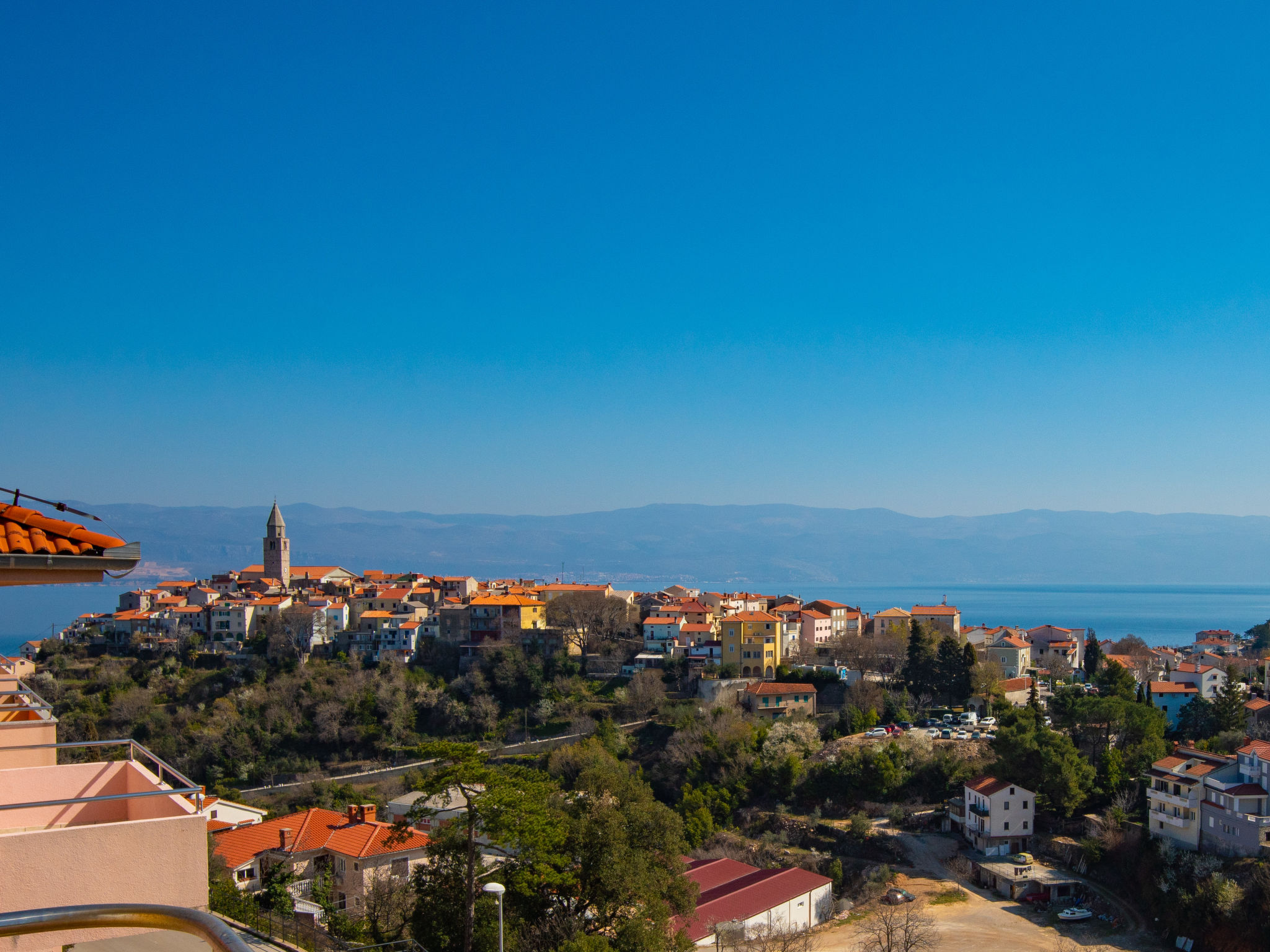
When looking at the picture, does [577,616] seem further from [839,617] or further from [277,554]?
[277,554]

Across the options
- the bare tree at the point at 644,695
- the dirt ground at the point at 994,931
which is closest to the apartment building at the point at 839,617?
the bare tree at the point at 644,695

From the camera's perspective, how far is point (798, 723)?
3931cm

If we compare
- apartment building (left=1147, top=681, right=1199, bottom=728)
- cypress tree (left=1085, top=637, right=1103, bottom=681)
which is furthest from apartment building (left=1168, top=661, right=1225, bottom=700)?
cypress tree (left=1085, top=637, right=1103, bottom=681)

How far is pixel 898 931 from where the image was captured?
2262 centimetres

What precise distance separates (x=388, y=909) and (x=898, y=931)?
1252cm

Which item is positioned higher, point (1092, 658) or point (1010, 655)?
point (1092, 658)

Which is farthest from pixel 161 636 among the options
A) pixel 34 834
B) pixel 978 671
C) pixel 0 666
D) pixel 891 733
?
pixel 34 834

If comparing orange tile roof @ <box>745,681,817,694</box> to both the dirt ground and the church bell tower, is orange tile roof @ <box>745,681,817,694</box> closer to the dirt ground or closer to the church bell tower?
the dirt ground

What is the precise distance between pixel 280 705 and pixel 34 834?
146 ft

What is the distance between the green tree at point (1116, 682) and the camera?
127ft

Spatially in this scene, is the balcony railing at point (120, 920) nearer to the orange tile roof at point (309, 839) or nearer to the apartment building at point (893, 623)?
the orange tile roof at point (309, 839)

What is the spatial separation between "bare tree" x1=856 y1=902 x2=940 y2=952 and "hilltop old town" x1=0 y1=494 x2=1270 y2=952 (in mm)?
204

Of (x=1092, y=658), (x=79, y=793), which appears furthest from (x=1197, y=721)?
(x=79, y=793)

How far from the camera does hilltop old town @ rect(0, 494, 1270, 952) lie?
13.8 metres
